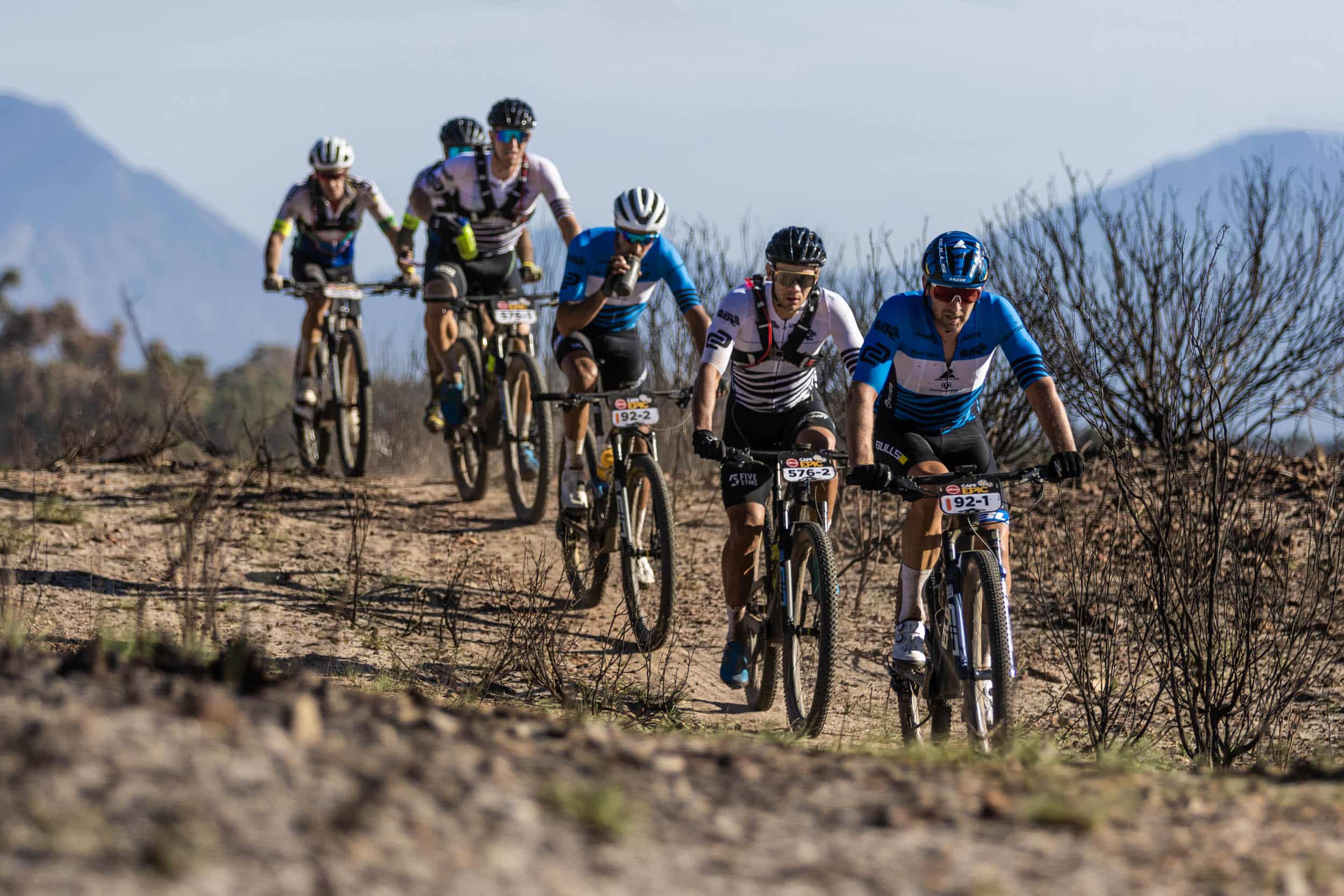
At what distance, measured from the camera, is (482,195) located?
9.90m

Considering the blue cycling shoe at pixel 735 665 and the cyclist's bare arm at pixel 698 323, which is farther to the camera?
the cyclist's bare arm at pixel 698 323

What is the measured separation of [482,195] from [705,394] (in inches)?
158

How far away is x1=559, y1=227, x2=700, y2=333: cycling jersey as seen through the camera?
26.2 ft

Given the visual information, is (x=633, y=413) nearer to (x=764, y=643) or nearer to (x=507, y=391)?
(x=764, y=643)

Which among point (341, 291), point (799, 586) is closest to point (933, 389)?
point (799, 586)

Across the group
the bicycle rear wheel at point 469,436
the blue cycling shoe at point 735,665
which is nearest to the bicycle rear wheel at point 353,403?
the bicycle rear wheel at point 469,436

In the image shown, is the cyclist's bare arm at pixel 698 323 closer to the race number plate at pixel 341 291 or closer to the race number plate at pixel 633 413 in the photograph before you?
the race number plate at pixel 633 413

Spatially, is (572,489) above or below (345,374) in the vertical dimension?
below

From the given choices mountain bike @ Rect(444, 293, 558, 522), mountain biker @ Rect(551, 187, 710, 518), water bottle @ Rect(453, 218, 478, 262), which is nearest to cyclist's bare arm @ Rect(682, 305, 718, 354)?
mountain biker @ Rect(551, 187, 710, 518)

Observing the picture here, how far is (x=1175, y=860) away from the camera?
3166 mm

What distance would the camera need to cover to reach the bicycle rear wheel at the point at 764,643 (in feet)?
21.3

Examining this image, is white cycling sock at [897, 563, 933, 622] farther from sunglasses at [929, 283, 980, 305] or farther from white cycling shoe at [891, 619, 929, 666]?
sunglasses at [929, 283, 980, 305]

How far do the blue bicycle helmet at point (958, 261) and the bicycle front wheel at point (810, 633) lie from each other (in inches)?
47.2

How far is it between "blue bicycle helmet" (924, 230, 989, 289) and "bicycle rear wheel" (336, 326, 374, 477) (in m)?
6.00
